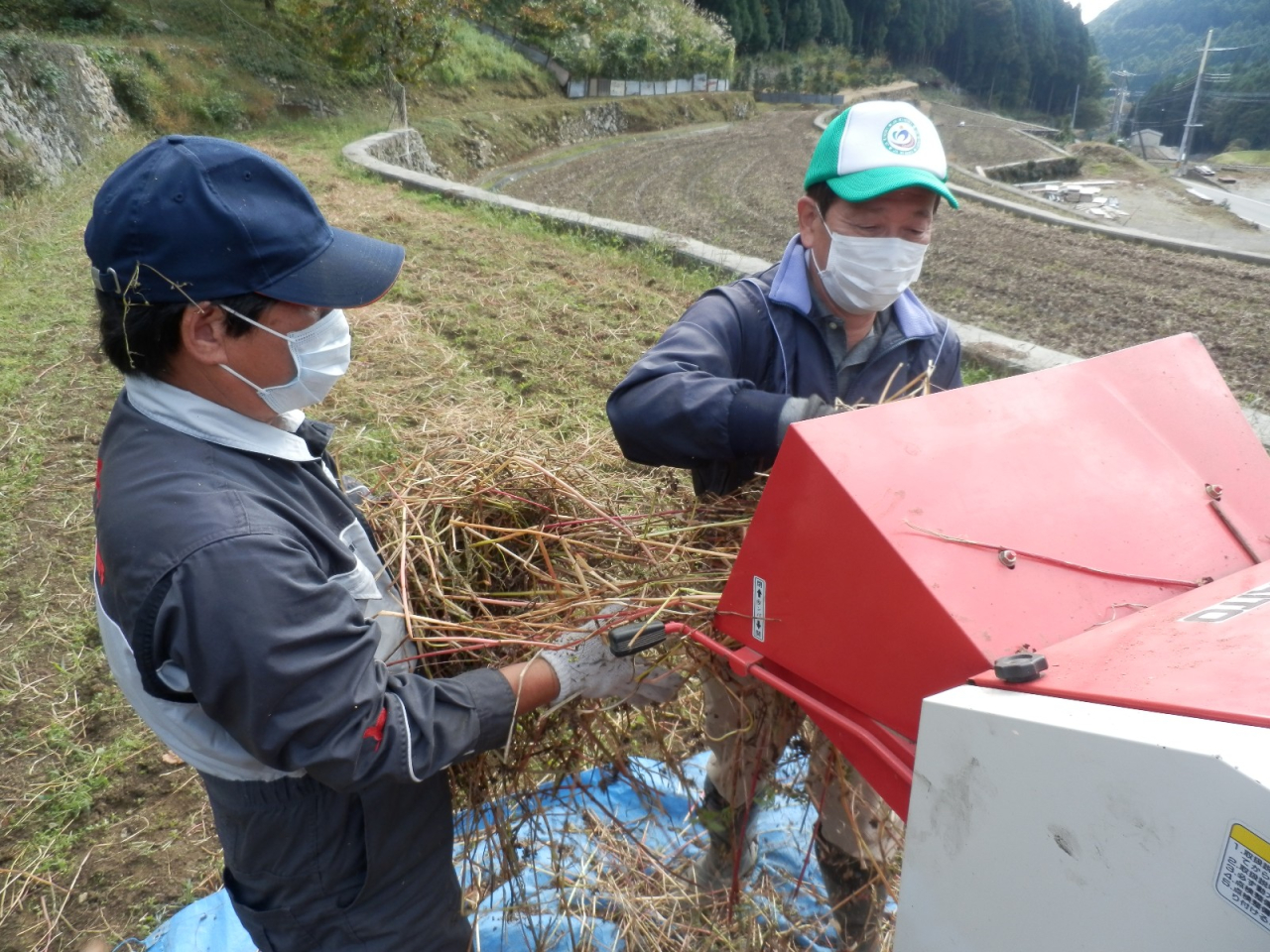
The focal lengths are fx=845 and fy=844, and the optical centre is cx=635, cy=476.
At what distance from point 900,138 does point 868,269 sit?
0.93 feet

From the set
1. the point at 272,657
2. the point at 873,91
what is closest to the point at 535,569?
the point at 272,657

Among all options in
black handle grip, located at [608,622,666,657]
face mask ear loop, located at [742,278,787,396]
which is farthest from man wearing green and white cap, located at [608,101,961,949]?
black handle grip, located at [608,622,666,657]

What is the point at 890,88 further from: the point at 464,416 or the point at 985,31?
the point at 464,416

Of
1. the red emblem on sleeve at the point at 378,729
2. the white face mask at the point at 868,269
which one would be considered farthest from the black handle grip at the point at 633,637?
the white face mask at the point at 868,269

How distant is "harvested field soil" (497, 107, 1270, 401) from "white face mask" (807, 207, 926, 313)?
205 inches

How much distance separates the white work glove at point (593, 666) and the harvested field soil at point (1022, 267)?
595cm

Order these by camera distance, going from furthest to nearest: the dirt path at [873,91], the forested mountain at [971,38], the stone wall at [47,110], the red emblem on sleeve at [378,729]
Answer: the forested mountain at [971,38] < the dirt path at [873,91] < the stone wall at [47,110] < the red emblem on sleeve at [378,729]

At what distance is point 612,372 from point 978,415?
462cm

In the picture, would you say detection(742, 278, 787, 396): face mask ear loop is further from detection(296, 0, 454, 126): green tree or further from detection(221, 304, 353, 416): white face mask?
detection(296, 0, 454, 126): green tree

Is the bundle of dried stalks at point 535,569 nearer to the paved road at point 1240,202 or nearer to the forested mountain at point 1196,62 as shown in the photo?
the paved road at point 1240,202

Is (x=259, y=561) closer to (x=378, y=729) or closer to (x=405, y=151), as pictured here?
(x=378, y=729)

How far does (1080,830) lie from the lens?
82 centimetres

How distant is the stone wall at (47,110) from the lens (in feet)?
36.6

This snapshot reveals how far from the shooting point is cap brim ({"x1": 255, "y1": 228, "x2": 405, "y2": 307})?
1.31 m
